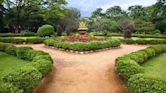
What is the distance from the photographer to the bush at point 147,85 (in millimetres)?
5422

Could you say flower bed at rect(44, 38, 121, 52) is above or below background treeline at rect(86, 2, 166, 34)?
below

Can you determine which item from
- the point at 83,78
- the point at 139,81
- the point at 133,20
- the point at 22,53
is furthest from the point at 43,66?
the point at 133,20

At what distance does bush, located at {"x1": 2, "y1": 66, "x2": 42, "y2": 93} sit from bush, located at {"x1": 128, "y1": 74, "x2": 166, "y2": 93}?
2461 mm

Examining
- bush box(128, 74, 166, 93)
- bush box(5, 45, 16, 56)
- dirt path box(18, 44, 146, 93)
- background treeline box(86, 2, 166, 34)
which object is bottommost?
dirt path box(18, 44, 146, 93)

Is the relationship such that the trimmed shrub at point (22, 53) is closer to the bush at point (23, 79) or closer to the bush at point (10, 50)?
the bush at point (10, 50)

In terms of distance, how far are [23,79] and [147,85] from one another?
9.48 ft

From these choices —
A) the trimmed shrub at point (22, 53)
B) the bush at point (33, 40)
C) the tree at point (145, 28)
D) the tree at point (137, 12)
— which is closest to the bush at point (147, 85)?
the trimmed shrub at point (22, 53)

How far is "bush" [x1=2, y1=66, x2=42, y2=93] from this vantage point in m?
5.86

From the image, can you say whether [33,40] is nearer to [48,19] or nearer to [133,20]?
[48,19]

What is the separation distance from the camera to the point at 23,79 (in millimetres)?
6000

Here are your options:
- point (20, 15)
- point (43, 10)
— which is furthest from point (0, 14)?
point (43, 10)

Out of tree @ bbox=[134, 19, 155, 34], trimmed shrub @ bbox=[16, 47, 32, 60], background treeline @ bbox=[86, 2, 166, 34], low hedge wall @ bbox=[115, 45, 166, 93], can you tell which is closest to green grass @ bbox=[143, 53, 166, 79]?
low hedge wall @ bbox=[115, 45, 166, 93]

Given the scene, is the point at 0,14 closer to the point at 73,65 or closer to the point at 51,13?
the point at 51,13

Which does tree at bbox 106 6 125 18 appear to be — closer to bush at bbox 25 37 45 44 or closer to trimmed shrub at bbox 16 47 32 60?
bush at bbox 25 37 45 44
